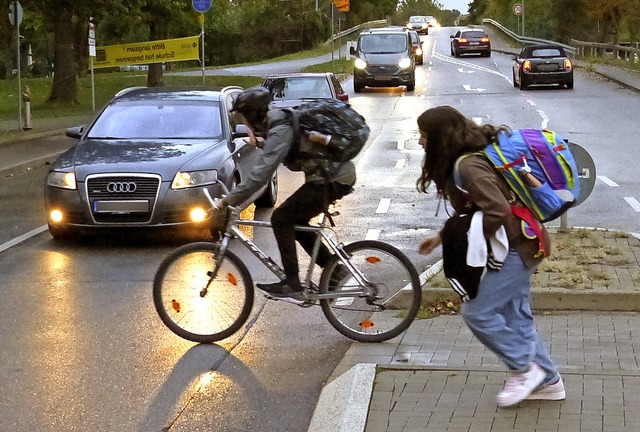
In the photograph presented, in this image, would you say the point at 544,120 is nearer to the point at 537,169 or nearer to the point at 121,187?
the point at 121,187

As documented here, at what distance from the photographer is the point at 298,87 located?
2277cm

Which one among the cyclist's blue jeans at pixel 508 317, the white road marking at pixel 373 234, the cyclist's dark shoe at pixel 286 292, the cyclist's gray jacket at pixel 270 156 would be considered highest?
the cyclist's gray jacket at pixel 270 156

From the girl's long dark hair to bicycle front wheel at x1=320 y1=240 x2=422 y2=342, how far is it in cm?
195

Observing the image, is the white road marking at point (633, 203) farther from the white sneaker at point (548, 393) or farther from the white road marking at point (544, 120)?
the white road marking at point (544, 120)

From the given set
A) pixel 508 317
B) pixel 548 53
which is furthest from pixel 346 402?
pixel 548 53

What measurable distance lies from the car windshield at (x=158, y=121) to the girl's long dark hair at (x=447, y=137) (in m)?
7.33

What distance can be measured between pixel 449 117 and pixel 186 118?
7.83 meters

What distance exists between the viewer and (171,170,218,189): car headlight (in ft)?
37.0

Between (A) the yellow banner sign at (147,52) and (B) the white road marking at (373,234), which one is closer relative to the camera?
→ (B) the white road marking at (373,234)

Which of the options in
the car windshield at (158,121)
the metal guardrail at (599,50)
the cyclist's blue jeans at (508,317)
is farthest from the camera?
the metal guardrail at (599,50)

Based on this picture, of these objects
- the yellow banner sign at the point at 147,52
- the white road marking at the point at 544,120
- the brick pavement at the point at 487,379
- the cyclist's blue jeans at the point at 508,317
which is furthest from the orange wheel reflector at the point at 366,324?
the yellow banner sign at the point at 147,52

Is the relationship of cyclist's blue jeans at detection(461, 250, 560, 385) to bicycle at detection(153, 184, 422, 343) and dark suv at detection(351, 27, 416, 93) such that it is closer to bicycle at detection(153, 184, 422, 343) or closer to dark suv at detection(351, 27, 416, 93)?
bicycle at detection(153, 184, 422, 343)

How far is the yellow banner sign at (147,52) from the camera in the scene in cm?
3097

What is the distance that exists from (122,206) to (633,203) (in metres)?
6.43
